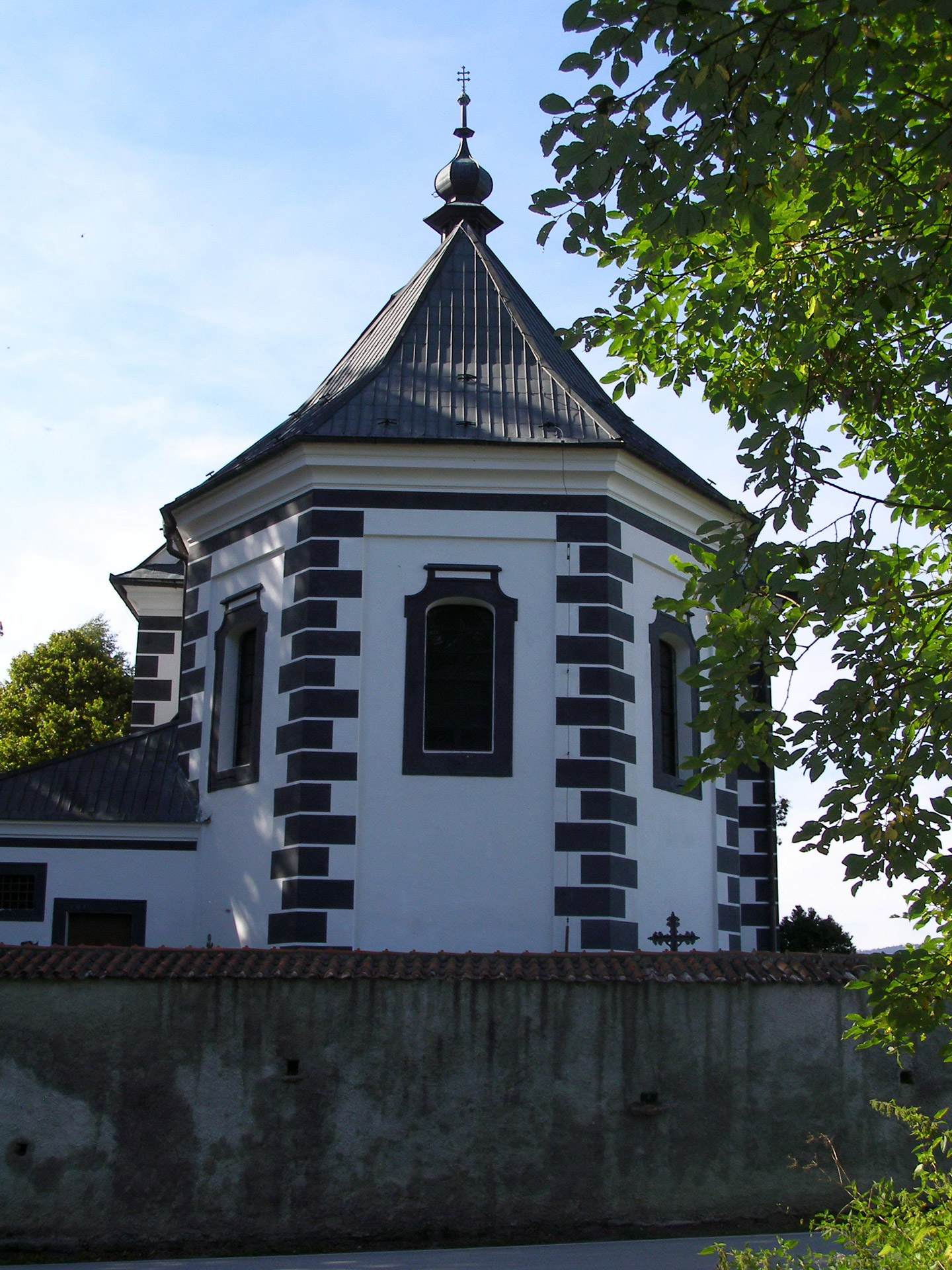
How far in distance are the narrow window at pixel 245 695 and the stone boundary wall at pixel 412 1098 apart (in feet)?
15.1

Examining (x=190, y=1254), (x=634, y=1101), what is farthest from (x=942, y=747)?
(x=190, y=1254)

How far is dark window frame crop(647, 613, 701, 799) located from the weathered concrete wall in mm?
4187

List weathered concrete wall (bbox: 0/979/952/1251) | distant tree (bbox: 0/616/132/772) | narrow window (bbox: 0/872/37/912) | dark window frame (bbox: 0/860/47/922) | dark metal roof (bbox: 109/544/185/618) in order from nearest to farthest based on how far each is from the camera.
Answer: weathered concrete wall (bbox: 0/979/952/1251)
dark window frame (bbox: 0/860/47/922)
narrow window (bbox: 0/872/37/912)
dark metal roof (bbox: 109/544/185/618)
distant tree (bbox: 0/616/132/772)

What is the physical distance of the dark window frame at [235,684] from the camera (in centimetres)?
1509

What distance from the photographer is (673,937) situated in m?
14.6

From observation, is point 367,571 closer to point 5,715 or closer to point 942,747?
point 942,747

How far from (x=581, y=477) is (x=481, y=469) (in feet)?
3.60

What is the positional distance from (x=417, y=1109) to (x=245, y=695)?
21.2 feet

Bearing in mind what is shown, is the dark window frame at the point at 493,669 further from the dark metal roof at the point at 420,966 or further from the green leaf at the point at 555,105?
the green leaf at the point at 555,105

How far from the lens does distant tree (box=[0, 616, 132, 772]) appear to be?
32.8 meters

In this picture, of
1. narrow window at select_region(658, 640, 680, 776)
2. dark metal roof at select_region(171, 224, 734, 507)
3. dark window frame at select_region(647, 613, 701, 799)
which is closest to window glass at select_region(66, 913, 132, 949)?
dark metal roof at select_region(171, 224, 734, 507)

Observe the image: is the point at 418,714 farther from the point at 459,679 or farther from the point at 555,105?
the point at 555,105

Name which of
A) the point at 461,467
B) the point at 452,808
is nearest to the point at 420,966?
the point at 452,808

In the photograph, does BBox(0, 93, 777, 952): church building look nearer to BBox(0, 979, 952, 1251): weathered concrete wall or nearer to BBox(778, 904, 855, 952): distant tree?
BBox(0, 979, 952, 1251): weathered concrete wall
